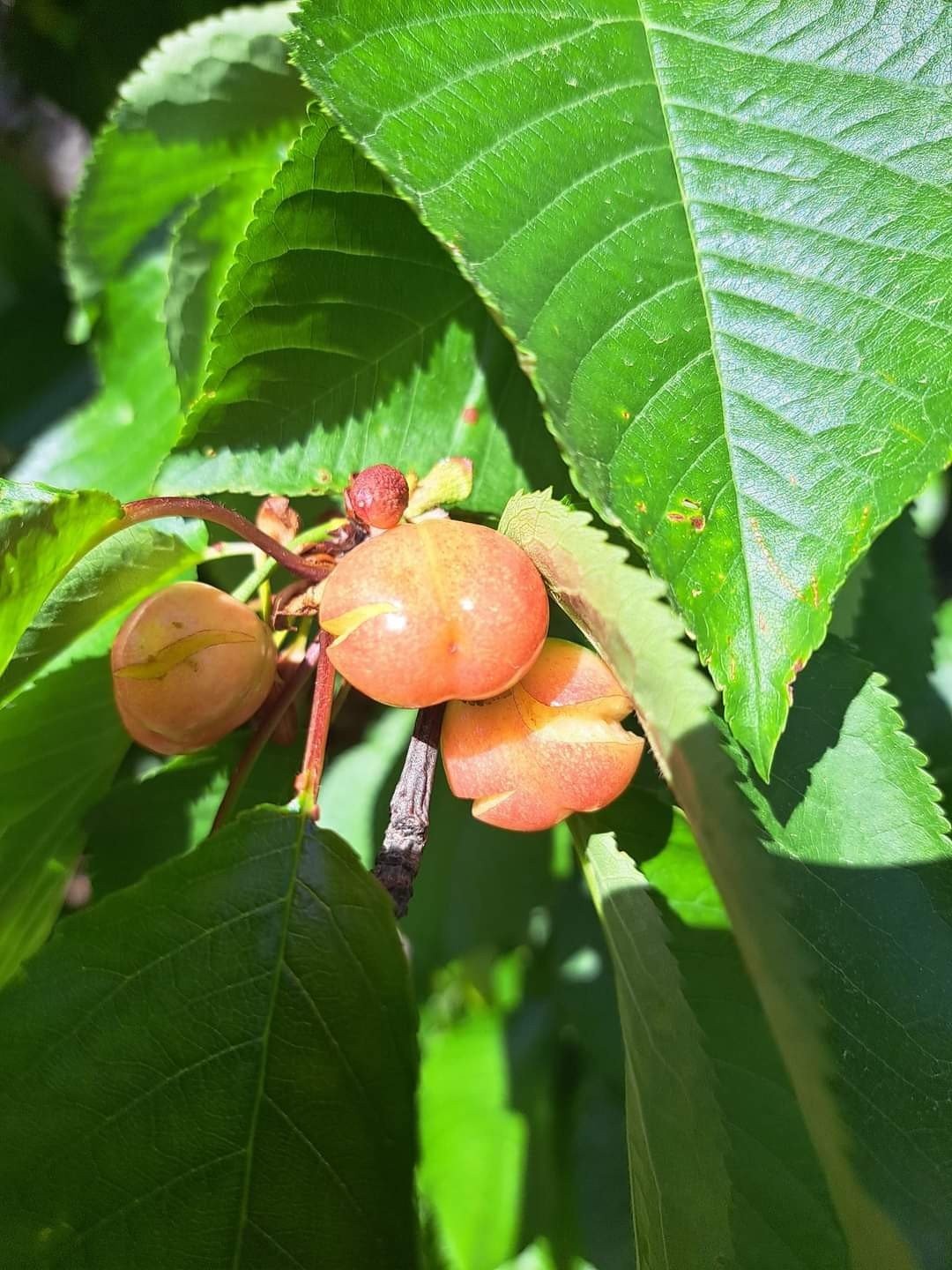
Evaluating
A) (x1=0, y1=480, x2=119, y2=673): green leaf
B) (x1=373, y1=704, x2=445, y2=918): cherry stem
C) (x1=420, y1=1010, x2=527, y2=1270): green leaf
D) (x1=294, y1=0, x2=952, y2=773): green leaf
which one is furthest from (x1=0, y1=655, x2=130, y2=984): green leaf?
(x1=420, y1=1010, x2=527, y2=1270): green leaf

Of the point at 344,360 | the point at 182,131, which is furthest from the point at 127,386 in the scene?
the point at 344,360

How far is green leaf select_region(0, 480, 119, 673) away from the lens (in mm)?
760

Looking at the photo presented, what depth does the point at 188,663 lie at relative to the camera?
0.97 m

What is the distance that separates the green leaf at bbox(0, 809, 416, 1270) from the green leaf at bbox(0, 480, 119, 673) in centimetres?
26

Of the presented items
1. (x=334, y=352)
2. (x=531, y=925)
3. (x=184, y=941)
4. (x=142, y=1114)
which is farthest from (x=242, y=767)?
(x=531, y=925)

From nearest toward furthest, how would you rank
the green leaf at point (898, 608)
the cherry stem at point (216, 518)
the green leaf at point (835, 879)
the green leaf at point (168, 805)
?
1. the green leaf at point (835, 879)
2. the cherry stem at point (216, 518)
3. the green leaf at point (168, 805)
4. the green leaf at point (898, 608)

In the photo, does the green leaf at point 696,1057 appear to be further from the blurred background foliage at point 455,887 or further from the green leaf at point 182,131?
the green leaf at point 182,131

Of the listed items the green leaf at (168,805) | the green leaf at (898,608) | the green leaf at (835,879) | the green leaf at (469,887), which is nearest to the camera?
the green leaf at (835,879)

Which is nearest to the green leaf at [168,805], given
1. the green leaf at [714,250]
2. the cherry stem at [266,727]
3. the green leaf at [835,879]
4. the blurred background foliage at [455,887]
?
the blurred background foliage at [455,887]

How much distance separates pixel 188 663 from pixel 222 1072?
14.3 inches

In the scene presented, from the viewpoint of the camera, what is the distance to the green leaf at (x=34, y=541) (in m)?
0.76

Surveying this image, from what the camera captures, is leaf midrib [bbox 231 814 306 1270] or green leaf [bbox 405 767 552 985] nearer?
leaf midrib [bbox 231 814 306 1270]

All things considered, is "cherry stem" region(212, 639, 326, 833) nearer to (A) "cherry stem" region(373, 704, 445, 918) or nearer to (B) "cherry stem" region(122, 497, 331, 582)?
(B) "cherry stem" region(122, 497, 331, 582)

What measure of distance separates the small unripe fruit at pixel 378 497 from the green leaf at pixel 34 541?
222 millimetres
